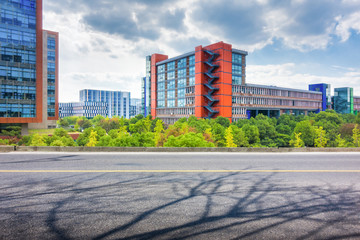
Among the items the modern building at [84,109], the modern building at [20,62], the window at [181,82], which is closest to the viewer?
the modern building at [20,62]

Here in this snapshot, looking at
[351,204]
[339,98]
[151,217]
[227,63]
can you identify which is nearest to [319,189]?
[351,204]

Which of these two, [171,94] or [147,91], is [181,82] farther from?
[147,91]

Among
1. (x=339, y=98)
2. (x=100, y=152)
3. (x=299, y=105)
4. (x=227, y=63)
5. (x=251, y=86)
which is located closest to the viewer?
(x=100, y=152)

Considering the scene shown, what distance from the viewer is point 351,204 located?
588 cm

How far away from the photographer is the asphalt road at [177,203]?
454 cm

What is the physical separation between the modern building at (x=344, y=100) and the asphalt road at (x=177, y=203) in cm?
12680

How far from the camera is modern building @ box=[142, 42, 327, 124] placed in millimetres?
64750

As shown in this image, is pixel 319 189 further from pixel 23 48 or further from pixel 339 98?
pixel 339 98

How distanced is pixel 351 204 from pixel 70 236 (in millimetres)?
6797

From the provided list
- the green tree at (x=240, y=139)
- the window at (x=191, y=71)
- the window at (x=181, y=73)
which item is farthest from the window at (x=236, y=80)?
the green tree at (x=240, y=139)

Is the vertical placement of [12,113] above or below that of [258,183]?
above

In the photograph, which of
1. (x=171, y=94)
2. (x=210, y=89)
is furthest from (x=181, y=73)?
(x=210, y=89)

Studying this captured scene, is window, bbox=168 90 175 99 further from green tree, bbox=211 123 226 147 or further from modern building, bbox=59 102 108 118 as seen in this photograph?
modern building, bbox=59 102 108 118

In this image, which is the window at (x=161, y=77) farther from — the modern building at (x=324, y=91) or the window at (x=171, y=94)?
the modern building at (x=324, y=91)
